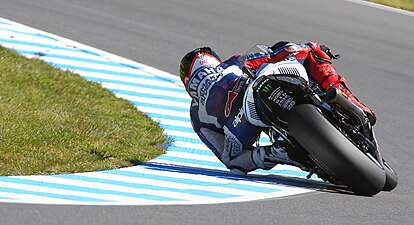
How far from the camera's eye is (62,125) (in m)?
9.83

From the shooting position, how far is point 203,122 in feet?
30.0

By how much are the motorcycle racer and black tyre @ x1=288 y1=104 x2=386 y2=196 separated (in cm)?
39

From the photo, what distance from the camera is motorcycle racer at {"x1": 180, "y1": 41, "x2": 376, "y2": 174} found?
8347 mm

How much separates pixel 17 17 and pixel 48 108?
507cm

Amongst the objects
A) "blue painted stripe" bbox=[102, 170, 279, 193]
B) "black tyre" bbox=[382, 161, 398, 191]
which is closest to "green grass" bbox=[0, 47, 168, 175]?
"blue painted stripe" bbox=[102, 170, 279, 193]

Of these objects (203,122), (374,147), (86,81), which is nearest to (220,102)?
(203,122)

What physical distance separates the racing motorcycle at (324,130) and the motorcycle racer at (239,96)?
0.12 meters

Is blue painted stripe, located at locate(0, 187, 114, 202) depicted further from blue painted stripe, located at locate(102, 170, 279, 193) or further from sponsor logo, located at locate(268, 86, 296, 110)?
sponsor logo, located at locate(268, 86, 296, 110)

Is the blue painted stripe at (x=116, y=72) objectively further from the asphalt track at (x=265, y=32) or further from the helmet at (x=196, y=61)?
the helmet at (x=196, y=61)

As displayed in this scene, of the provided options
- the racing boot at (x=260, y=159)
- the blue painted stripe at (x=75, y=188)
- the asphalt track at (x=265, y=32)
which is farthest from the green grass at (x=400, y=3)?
the blue painted stripe at (x=75, y=188)

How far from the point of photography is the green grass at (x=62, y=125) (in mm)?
8625

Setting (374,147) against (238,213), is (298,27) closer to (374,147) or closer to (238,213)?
(374,147)

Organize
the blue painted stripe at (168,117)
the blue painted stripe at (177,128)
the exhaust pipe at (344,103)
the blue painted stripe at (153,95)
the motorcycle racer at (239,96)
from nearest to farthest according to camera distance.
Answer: the exhaust pipe at (344,103) → the motorcycle racer at (239,96) → the blue painted stripe at (177,128) → the blue painted stripe at (168,117) → the blue painted stripe at (153,95)

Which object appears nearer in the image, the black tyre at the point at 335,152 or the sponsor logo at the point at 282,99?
the black tyre at the point at 335,152
